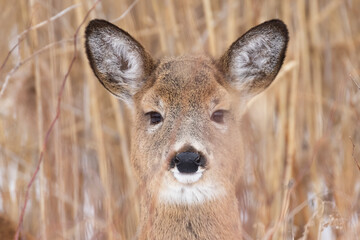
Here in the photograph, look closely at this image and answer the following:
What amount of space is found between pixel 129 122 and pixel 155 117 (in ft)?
6.55

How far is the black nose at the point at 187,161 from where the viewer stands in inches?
109

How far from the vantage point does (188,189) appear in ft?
9.66

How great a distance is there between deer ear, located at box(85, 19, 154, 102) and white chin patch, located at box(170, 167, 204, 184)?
0.74 metres

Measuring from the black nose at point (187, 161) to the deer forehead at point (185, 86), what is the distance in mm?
367

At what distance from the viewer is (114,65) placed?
352 centimetres

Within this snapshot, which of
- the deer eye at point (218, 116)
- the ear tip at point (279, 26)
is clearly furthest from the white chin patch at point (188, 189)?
the ear tip at point (279, 26)

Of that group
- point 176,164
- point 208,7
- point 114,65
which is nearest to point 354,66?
point 208,7

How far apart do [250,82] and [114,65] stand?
676 millimetres

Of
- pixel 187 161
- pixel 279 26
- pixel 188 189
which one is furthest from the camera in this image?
pixel 279 26

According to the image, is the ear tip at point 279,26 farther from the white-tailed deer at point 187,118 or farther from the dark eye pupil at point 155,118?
the dark eye pupil at point 155,118

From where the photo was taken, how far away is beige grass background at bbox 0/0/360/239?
15.5 ft

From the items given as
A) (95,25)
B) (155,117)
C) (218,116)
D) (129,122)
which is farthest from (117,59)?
(129,122)

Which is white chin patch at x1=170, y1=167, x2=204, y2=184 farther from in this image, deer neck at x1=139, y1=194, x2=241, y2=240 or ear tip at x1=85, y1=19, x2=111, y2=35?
ear tip at x1=85, y1=19, x2=111, y2=35

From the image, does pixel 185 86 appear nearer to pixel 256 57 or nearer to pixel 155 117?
pixel 155 117
